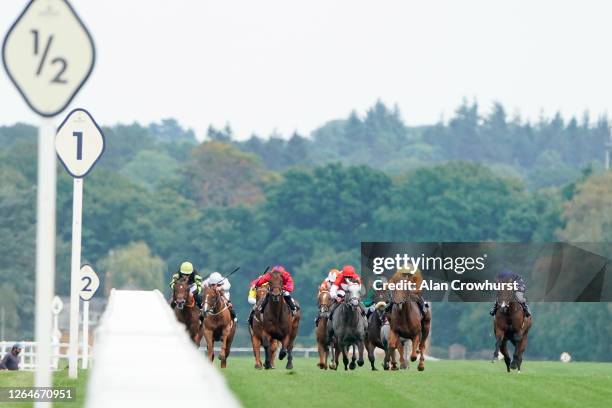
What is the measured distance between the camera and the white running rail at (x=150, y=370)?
13.0 metres

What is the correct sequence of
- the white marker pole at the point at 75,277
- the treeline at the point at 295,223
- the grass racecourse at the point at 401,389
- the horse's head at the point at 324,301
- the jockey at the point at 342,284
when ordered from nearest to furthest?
the grass racecourse at the point at 401,389 → the white marker pole at the point at 75,277 → the jockey at the point at 342,284 → the horse's head at the point at 324,301 → the treeline at the point at 295,223

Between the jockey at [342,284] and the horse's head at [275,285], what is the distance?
3.56ft

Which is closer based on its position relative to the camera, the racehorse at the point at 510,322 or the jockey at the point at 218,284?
the jockey at the point at 218,284

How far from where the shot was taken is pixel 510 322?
36.5 meters

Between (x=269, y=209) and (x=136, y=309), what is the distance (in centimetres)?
13232

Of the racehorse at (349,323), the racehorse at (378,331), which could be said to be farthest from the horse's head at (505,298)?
the racehorse at (349,323)

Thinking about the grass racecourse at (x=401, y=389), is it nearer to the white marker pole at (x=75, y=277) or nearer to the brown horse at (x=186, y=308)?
the white marker pole at (x=75, y=277)

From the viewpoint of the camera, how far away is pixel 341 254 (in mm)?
138625

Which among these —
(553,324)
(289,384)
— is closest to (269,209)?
(553,324)

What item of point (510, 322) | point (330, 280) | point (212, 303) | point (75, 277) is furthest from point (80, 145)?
point (510, 322)

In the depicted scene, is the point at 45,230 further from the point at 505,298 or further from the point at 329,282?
A: the point at 329,282

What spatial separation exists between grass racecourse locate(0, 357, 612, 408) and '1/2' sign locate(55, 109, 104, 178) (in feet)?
9.44

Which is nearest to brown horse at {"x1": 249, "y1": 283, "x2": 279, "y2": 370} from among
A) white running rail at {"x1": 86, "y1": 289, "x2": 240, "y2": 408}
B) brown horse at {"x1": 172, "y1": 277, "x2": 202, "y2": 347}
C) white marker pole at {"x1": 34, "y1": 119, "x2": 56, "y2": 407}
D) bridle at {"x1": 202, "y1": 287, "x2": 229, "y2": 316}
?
bridle at {"x1": 202, "y1": 287, "x2": 229, "y2": 316}

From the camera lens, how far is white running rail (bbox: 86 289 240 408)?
1301 centimetres
